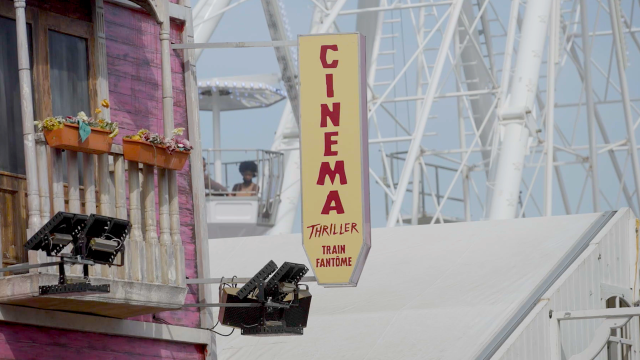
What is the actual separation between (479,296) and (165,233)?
4.82 m

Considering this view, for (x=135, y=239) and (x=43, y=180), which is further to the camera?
(x=135, y=239)

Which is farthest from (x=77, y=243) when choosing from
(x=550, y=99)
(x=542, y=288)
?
(x=550, y=99)

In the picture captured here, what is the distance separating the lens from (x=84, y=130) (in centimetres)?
1027

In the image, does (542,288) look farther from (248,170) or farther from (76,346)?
(248,170)

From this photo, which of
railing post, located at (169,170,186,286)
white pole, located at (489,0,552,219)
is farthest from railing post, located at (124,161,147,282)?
white pole, located at (489,0,552,219)

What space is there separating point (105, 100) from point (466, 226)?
6908 millimetres

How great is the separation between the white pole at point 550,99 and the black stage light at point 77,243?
39.1 feet

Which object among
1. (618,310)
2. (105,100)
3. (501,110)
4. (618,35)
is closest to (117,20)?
(105,100)

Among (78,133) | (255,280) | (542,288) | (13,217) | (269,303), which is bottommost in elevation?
(542,288)

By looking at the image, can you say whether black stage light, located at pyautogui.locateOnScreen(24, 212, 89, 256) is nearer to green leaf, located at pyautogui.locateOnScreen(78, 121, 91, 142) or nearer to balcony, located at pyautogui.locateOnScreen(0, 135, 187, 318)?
balcony, located at pyautogui.locateOnScreen(0, 135, 187, 318)

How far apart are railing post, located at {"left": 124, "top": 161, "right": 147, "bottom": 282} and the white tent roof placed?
3.99 metres

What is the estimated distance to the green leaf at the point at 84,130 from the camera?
33.6 feet

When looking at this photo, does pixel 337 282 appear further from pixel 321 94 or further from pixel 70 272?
pixel 70 272

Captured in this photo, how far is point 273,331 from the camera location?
11.6 metres
